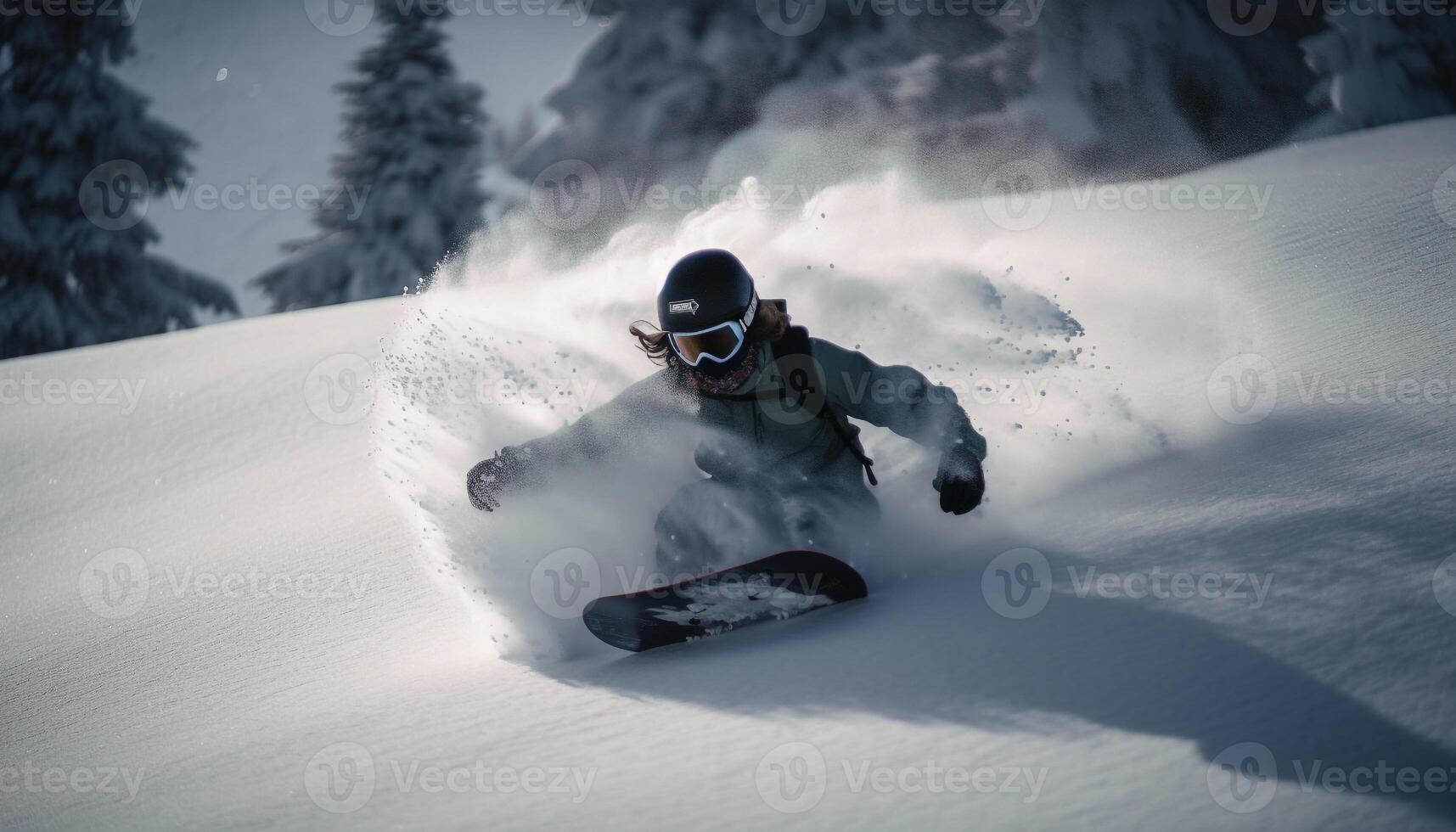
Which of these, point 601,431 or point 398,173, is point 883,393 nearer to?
point 601,431

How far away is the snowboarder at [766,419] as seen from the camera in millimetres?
3072

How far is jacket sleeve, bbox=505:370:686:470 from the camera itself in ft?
11.1

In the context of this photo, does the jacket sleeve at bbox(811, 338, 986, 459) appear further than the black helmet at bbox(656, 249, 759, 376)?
Yes

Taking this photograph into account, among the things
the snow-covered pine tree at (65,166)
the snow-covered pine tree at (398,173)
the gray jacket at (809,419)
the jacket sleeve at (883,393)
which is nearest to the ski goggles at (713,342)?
the gray jacket at (809,419)

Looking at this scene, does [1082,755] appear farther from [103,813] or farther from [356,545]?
[356,545]

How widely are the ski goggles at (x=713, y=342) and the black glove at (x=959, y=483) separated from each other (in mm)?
763

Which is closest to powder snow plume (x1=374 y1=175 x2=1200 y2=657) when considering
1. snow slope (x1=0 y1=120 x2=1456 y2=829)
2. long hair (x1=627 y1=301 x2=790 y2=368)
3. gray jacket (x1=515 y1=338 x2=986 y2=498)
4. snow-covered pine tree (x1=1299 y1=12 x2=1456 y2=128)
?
snow slope (x1=0 y1=120 x2=1456 y2=829)

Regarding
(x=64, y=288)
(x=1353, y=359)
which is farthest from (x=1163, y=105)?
(x=64, y=288)

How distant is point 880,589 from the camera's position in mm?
3066

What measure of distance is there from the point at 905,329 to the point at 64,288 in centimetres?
1919

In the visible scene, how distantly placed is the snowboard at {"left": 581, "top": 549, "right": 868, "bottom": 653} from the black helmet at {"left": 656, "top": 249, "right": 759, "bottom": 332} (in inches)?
31.1

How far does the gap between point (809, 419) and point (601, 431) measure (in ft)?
2.54

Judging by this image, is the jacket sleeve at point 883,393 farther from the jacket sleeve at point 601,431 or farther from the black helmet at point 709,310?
the jacket sleeve at point 601,431

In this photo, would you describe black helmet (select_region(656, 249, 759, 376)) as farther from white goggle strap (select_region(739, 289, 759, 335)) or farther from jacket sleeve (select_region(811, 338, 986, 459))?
jacket sleeve (select_region(811, 338, 986, 459))
